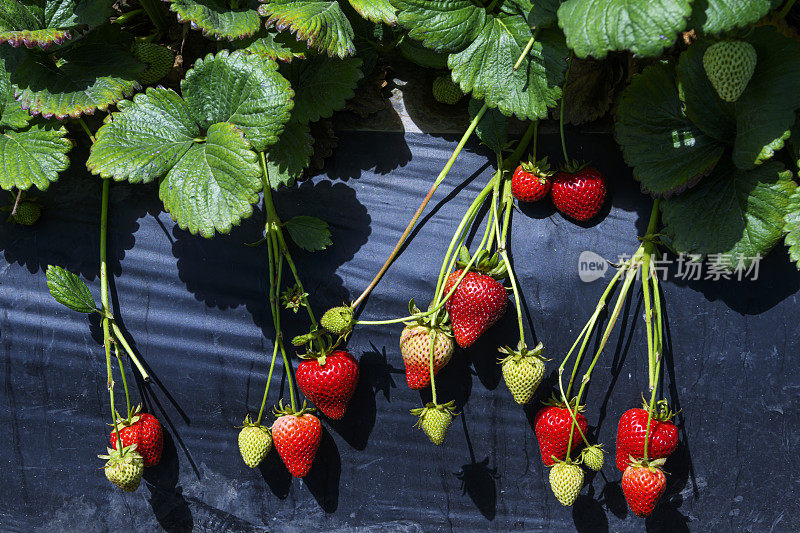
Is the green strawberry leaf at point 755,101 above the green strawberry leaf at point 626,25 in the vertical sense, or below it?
below

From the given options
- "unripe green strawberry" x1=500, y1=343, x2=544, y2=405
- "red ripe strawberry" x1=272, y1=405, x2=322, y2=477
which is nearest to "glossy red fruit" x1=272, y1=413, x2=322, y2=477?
"red ripe strawberry" x1=272, y1=405, x2=322, y2=477

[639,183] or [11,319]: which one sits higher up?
[639,183]

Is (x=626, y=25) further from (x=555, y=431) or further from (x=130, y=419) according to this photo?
(x=130, y=419)

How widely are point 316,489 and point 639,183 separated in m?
0.99

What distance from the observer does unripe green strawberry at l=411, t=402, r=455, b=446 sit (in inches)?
53.4

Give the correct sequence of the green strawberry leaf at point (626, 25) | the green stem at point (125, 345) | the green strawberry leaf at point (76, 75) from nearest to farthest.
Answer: the green strawberry leaf at point (626, 25), the green strawberry leaf at point (76, 75), the green stem at point (125, 345)

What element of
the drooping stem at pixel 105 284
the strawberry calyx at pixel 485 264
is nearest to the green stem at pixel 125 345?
the drooping stem at pixel 105 284

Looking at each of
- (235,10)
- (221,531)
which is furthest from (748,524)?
(235,10)

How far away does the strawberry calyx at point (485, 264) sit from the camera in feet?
4.51

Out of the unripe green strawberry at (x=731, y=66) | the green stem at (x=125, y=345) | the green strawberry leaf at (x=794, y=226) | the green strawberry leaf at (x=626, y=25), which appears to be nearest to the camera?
the green strawberry leaf at (x=626, y=25)

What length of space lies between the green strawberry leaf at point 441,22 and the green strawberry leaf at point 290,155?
0.32 m

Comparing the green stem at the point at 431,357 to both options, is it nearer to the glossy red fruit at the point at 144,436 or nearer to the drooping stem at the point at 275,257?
the drooping stem at the point at 275,257

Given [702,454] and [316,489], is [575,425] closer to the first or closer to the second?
[702,454]

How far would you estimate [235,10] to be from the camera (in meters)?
1.35
